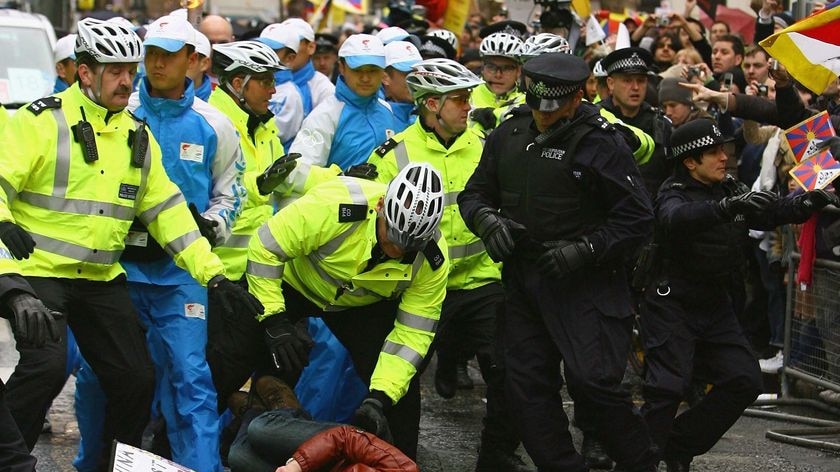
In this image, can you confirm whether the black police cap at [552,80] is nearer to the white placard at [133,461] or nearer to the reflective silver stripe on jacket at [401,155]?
the reflective silver stripe on jacket at [401,155]

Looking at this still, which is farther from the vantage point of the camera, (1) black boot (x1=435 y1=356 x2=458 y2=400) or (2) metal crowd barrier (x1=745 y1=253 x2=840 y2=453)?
(1) black boot (x1=435 y1=356 x2=458 y2=400)

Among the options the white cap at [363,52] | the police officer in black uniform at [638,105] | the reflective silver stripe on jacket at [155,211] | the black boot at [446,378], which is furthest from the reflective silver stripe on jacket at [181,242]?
the police officer in black uniform at [638,105]

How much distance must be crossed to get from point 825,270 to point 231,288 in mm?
4456

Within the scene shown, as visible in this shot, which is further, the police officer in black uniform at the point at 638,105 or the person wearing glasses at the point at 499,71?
the person wearing glasses at the point at 499,71

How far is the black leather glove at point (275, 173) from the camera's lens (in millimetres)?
7945

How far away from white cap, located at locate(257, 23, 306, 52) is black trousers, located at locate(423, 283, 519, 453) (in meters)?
3.18

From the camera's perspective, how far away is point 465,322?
8.51 metres

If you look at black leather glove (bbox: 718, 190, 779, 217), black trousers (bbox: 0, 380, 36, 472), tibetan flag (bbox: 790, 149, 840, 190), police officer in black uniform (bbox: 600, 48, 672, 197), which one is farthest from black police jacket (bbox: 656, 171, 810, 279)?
black trousers (bbox: 0, 380, 36, 472)

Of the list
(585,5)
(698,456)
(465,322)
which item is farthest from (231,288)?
(585,5)

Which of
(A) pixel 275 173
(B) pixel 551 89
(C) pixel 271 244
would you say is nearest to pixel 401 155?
(A) pixel 275 173

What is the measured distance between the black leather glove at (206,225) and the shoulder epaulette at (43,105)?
103 cm

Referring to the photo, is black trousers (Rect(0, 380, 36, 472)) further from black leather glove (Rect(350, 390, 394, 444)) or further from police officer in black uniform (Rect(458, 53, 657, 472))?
police officer in black uniform (Rect(458, 53, 657, 472))

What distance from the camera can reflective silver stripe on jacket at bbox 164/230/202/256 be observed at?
23.0 feet

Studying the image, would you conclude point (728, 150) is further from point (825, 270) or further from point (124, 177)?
point (124, 177)
